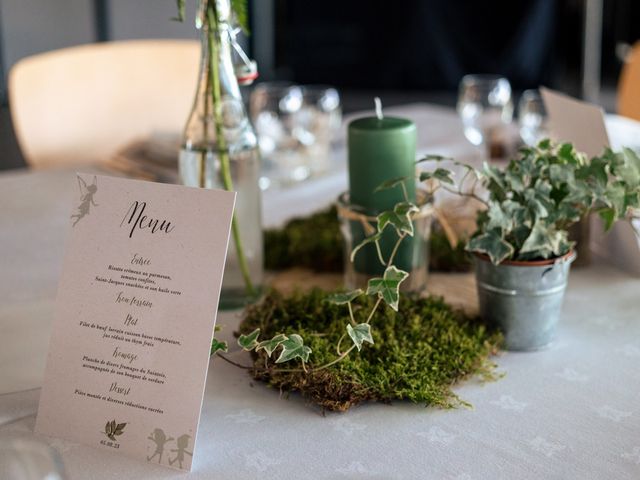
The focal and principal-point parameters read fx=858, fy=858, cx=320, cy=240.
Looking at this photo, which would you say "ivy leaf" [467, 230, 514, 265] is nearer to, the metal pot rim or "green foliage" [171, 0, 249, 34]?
the metal pot rim

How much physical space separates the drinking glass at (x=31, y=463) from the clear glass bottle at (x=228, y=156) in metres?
0.44

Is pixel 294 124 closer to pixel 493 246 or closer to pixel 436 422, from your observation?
pixel 493 246

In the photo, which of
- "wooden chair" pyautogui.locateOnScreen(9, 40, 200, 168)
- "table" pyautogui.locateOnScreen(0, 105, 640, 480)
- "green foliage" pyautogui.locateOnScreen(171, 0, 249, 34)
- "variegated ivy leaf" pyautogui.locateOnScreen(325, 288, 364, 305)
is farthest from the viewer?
"wooden chair" pyautogui.locateOnScreen(9, 40, 200, 168)

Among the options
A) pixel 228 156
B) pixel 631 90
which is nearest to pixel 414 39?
pixel 631 90

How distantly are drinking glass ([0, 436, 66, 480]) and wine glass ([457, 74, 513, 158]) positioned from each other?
1.20 m

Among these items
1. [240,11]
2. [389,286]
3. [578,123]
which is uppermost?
[240,11]

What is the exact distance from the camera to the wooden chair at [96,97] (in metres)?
1.93

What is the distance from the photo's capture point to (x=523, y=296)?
88 cm

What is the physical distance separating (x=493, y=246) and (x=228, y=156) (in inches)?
13.1

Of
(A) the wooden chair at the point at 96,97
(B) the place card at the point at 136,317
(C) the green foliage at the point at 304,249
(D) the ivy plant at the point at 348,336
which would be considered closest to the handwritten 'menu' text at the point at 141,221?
(B) the place card at the point at 136,317

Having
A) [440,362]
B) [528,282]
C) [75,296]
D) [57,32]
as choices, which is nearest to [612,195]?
[528,282]

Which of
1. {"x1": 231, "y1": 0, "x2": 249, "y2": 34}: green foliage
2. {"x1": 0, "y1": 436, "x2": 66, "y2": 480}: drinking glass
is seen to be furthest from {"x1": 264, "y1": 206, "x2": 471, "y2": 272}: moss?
{"x1": 0, "y1": 436, "x2": 66, "y2": 480}: drinking glass

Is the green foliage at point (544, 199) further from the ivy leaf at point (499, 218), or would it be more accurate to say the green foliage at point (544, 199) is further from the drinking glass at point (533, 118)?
the drinking glass at point (533, 118)

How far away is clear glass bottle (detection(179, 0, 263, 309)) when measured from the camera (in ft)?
3.21
